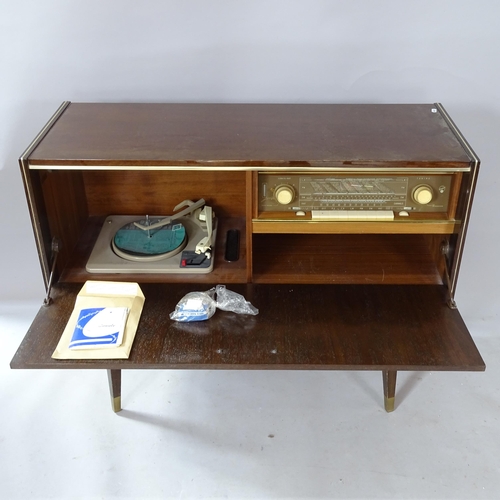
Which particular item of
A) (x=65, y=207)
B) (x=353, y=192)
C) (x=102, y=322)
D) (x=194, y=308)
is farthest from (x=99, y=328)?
(x=353, y=192)

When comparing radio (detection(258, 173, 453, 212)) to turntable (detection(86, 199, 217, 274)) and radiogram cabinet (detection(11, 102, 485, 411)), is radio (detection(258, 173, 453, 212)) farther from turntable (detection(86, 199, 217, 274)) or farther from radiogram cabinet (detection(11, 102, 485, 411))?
turntable (detection(86, 199, 217, 274))

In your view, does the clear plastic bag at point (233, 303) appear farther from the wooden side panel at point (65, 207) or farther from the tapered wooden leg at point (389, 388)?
the tapered wooden leg at point (389, 388)

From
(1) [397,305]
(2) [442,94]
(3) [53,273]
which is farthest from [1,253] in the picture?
(2) [442,94]

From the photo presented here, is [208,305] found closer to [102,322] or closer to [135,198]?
[102,322]

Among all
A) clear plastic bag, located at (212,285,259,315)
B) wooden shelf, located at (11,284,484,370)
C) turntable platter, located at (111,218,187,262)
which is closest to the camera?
wooden shelf, located at (11,284,484,370)

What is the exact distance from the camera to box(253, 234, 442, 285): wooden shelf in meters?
1.28

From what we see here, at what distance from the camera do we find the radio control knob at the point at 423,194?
1142 mm

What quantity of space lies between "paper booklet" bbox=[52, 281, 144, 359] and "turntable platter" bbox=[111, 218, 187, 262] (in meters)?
0.10

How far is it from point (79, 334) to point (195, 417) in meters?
0.51

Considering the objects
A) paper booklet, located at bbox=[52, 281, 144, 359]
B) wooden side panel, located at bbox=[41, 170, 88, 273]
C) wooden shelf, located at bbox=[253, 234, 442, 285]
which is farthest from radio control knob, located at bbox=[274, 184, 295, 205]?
wooden side panel, located at bbox=[41, 170, 88, 273]

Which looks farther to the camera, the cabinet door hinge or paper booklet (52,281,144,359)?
the cabinet door hinge

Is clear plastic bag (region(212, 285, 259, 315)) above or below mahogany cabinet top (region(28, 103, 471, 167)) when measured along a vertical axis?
below

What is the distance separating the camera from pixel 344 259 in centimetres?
133

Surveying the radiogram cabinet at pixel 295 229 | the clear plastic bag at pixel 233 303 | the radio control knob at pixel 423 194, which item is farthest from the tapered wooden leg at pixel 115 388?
the radio control knob at pixel 423 194
